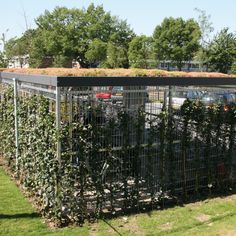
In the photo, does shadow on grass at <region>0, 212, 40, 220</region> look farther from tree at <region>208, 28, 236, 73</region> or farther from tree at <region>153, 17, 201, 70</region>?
tree at <region>153, 17, 201, 70</region>

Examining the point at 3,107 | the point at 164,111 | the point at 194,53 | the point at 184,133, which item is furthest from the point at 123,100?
the point at 194,53

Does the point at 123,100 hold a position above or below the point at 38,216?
above

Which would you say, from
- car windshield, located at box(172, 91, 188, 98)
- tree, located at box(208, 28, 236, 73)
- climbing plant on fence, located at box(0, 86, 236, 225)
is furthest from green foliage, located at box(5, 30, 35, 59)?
climbing plant on fence, located at box(0, 86, 236, 225)

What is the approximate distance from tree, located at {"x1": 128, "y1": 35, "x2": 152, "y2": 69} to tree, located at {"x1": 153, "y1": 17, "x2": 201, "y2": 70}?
1.37 meters

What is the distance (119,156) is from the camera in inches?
245

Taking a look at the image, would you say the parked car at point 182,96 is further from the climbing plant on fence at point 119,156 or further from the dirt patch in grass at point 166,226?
the dirt patch in grass at point 166,226

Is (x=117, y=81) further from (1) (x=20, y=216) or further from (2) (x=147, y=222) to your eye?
(1) (x=20, y=216)

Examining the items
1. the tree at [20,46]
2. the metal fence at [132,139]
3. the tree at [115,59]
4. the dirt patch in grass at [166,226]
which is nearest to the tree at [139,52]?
the tree at [115,59]

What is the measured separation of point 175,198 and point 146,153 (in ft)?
3.65

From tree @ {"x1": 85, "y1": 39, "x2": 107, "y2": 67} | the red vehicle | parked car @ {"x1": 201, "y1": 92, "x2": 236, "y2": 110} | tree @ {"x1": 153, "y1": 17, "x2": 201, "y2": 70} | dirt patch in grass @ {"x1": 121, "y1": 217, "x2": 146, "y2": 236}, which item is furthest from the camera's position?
tree @ {"x1": 85, "y1": 39, "x2": 107, "y2": 67}

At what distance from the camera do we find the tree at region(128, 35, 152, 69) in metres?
43.8

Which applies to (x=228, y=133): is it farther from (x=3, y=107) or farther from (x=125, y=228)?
(x=3, y=107)

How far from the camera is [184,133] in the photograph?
22.3ft

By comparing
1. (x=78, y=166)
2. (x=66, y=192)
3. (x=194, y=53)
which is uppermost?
(x=194, y=53)
